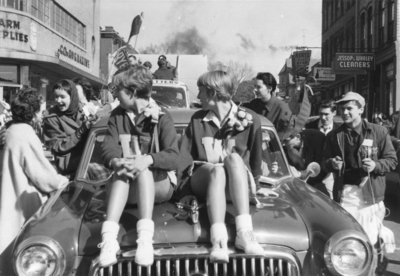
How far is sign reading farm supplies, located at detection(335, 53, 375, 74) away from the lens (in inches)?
1062

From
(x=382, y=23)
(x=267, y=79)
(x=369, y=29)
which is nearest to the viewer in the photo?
(x=267, y=79)

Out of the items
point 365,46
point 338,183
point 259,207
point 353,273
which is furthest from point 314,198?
point 365,46

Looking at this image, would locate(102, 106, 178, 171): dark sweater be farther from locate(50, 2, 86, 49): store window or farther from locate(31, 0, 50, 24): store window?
locate(50, 2, 86, 49): store window

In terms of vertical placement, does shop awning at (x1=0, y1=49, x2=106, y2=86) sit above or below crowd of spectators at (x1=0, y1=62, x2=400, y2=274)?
above

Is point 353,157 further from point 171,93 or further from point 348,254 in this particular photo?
point 171,93

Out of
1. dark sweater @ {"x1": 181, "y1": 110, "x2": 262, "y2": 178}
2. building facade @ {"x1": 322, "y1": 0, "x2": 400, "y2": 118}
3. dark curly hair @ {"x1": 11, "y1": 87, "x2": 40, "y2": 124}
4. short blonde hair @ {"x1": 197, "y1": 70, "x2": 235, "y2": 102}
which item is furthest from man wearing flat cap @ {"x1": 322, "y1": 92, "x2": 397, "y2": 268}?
building facade @ {"x1": 322, "y1": 0, "x2": 400, "y2": 118}

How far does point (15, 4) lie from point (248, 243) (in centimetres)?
2112

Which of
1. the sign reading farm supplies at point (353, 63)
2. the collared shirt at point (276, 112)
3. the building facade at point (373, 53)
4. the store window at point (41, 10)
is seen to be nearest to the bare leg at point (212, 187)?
the collared shirt at point (276, 112)

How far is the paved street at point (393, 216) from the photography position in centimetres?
617

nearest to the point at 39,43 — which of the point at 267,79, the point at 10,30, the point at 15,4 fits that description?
the point at 15,4

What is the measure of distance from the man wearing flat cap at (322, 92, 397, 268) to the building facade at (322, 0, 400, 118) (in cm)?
2155

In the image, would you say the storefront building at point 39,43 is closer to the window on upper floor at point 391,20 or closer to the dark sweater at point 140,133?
the dark sweater at point 140,133

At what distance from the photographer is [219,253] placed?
3.06 m

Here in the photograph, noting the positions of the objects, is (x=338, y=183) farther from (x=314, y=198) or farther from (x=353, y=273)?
(x=353, y=273)
